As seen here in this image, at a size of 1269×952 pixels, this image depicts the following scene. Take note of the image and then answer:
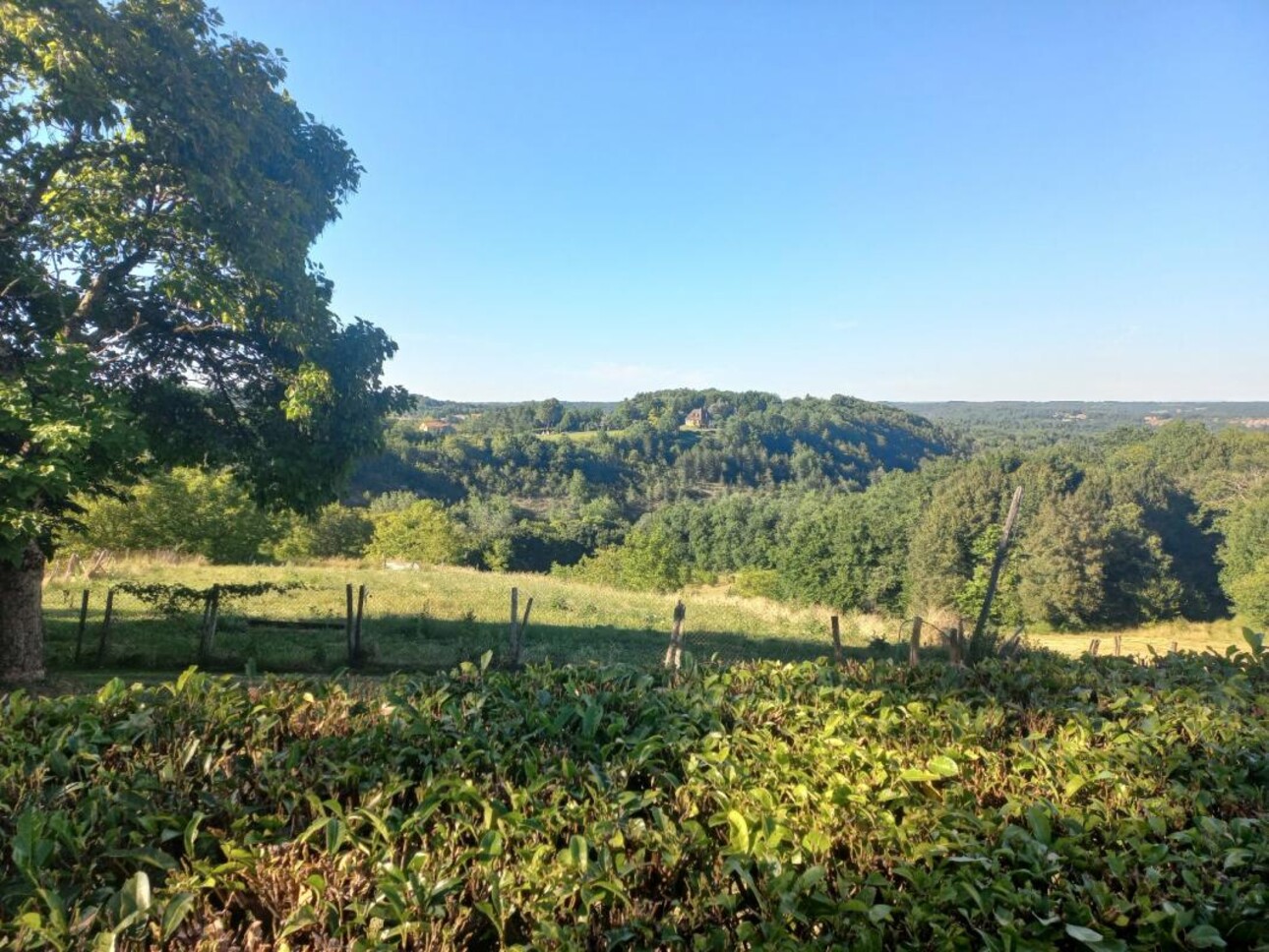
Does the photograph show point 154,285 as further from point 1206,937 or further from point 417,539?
point 417,539

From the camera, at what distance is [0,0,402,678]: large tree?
7.21m

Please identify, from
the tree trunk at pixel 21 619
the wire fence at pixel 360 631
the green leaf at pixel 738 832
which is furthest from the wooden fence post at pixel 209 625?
the green leaf at pixel 738 832

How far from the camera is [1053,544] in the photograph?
46906mm

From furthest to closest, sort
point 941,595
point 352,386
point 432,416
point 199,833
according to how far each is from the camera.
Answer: point 432,416, point 941,595, point 352,386, point 199,833

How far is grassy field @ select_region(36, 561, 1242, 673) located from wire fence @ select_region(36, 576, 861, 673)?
0.04 metres

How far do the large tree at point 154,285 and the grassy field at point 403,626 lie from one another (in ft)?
9.69

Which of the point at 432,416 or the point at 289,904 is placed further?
the point at 432,416

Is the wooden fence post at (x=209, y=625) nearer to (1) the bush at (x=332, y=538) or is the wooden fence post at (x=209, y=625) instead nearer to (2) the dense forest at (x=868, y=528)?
(2) the dense forest at (x=868, y=528)

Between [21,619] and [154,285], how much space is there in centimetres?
475

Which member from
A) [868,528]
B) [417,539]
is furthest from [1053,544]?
[417,539]

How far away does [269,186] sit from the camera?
8.98 m

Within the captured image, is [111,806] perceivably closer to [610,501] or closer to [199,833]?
[199,833]

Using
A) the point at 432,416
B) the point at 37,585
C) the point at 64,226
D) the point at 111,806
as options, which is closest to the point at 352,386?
the point at 64,226

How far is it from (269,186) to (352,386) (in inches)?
115
